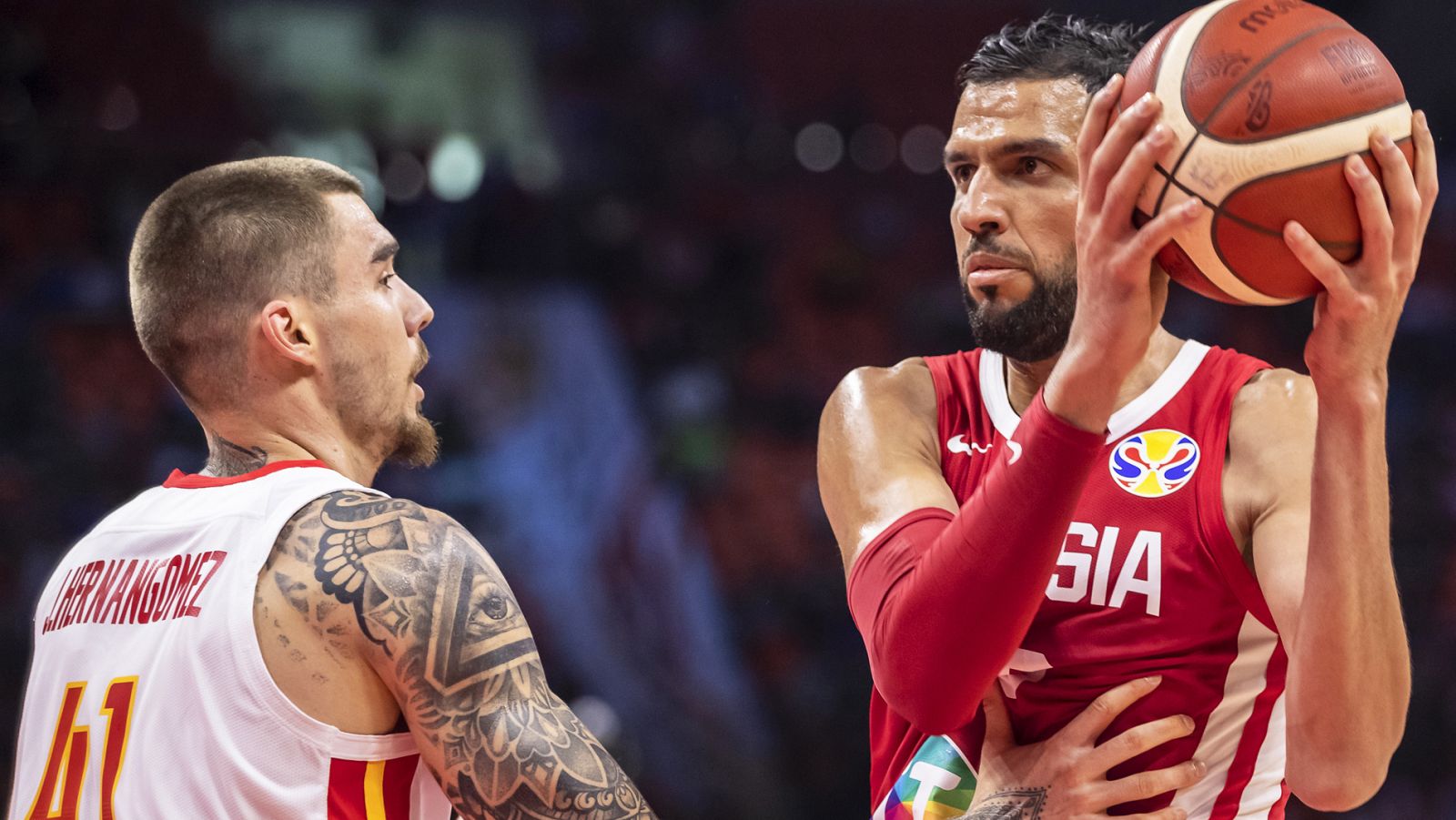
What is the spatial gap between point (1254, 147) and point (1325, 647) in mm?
718

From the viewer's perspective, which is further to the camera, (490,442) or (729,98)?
(729,98)

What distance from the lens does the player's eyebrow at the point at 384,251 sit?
2.48m

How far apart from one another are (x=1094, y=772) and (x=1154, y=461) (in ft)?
1.78

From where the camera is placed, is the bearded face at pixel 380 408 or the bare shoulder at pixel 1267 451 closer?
the bare shoulder at pixel 1267 451

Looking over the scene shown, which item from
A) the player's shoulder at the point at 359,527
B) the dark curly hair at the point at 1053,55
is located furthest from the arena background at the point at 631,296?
the player's shoulder at the point at 359,527

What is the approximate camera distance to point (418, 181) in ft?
28.0

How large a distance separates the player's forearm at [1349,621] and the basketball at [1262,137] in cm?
21

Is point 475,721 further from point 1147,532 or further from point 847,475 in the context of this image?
point 1147,532

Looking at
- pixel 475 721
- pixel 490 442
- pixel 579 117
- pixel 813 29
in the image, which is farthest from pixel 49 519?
pixel 475 721

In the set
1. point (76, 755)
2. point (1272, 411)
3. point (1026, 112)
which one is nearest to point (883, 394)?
point (1026, 112)

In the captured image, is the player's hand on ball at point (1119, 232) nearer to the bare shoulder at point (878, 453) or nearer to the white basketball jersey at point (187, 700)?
the bare shoulder at point (878, 453)

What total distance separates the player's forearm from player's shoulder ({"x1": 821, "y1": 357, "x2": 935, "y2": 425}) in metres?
0.84

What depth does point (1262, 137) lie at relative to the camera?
1803mm

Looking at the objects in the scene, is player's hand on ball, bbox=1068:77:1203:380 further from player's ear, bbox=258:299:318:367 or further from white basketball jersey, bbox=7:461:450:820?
player's ear, bbox=258:299:318:367
